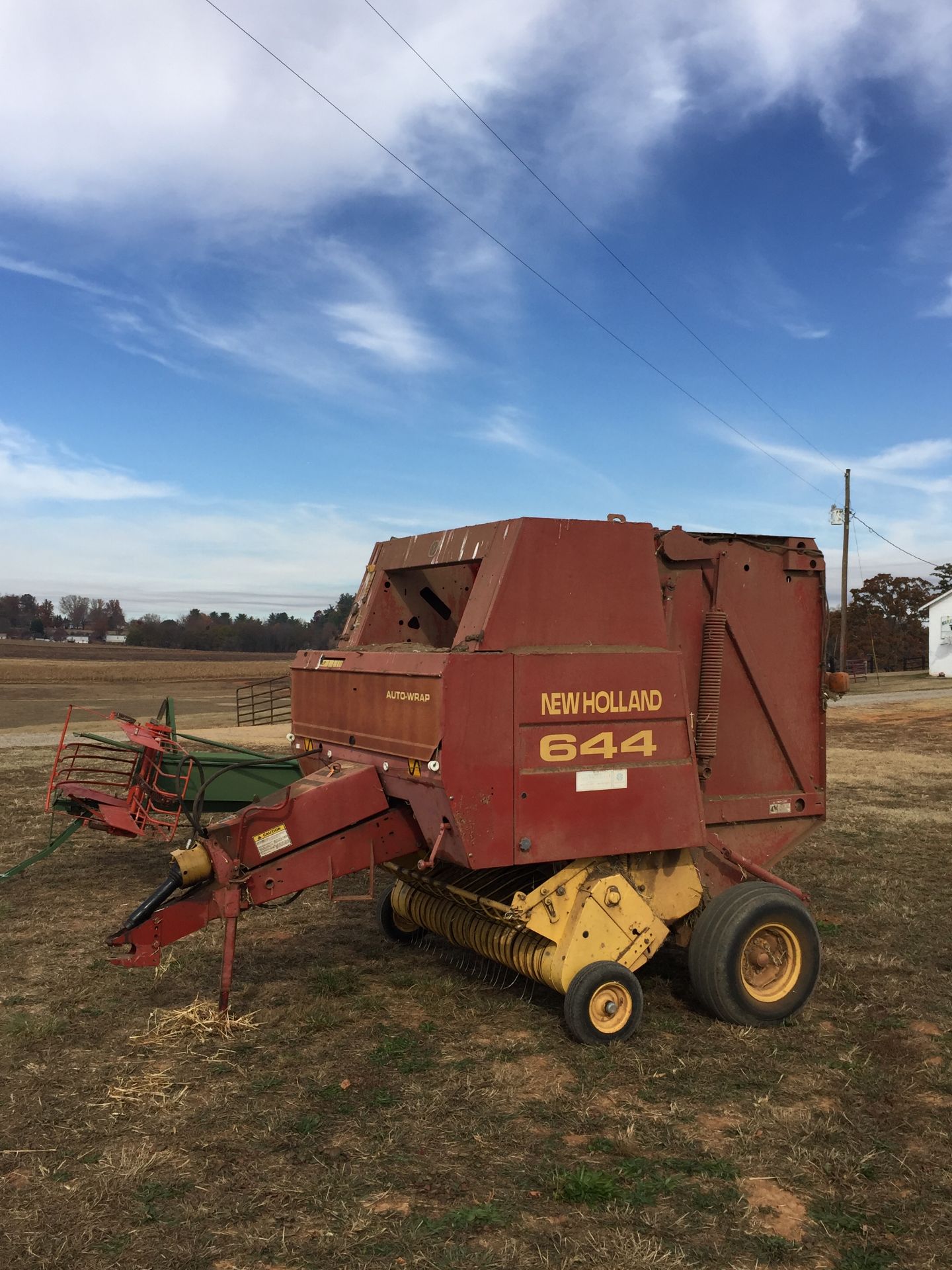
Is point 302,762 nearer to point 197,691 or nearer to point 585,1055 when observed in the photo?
point 585,1055

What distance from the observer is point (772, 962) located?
222 inches

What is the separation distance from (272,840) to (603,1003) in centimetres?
188

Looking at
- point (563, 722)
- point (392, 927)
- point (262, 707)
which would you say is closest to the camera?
point (563, 722)

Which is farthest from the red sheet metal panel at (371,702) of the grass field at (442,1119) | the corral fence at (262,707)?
the corral fence at (262,707)

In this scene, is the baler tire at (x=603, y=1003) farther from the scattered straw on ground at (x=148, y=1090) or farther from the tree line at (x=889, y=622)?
the tree line at (x=889, y=622)

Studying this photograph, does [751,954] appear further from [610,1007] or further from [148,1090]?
[148,1090]

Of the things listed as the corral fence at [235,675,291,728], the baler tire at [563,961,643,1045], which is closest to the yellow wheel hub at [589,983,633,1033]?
the baler tire at [563,961,643,1045]

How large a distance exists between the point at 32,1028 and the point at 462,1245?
2.95m

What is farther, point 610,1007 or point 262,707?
point 262,707

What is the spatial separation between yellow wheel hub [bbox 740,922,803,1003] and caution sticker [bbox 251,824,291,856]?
256cm

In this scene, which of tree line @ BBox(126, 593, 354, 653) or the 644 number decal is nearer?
the 644 number decal

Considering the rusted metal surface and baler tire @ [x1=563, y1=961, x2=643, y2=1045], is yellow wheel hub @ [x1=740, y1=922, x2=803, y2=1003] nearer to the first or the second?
the rusted metal surface

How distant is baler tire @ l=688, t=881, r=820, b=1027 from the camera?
5379 millimetres

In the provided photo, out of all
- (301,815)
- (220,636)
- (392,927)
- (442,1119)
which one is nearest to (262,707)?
(392,927)
